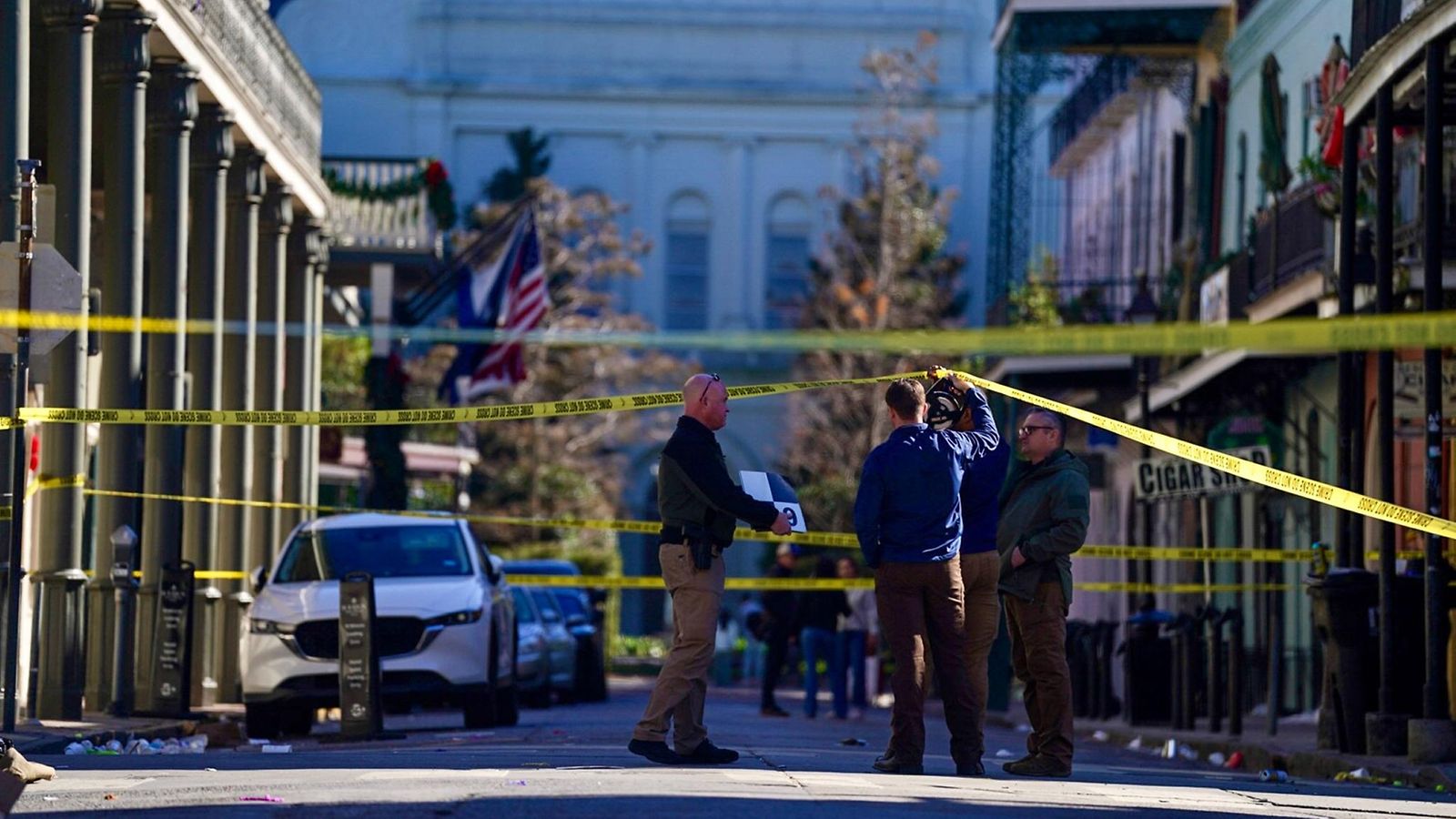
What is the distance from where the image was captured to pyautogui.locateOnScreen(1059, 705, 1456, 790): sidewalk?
15.8 meters

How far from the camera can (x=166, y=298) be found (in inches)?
895

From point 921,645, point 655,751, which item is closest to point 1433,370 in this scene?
point 921,645

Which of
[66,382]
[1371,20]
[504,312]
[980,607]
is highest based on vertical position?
[1371,20]

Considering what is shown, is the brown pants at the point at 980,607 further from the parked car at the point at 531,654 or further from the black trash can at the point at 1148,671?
the parked car at the point at 531,654

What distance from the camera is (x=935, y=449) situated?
1316 centimetres

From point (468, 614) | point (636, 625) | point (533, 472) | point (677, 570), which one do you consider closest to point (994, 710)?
point (468, 614)

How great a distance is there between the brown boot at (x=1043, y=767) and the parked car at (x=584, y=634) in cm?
1522

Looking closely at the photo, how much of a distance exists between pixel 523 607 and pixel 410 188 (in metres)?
10.2

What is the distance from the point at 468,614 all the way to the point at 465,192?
53112 millimetres

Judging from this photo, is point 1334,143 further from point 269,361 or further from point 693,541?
point 693,541

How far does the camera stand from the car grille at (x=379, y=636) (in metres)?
20.0

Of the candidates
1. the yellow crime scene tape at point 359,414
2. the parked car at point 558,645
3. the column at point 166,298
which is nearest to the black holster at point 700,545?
the yellow crime scene tape at point 359,414

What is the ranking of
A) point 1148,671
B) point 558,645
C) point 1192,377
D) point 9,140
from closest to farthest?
1. point 9,140
2. point 1148,671
3. point 558,645
4. point 1192,377

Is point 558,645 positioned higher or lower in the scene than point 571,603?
lower
